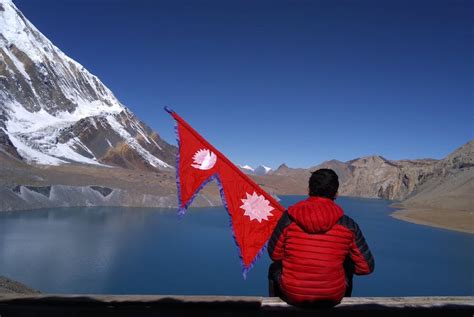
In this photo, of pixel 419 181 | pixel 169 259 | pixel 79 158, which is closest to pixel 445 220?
pixel 169 259

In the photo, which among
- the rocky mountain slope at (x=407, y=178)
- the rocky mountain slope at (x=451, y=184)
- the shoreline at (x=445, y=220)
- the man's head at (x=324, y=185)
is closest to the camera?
the man's head at (x=324, y=185)

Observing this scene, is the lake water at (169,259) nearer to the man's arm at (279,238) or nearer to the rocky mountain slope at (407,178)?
the man's arm at (279,238)

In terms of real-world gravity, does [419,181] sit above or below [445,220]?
above

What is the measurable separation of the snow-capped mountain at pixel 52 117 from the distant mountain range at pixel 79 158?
41 centimetres

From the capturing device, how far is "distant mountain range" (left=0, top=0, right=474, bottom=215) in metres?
75.8

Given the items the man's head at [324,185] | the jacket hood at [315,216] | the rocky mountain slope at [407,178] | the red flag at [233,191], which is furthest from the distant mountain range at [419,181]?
the jacket hood at [315,216]

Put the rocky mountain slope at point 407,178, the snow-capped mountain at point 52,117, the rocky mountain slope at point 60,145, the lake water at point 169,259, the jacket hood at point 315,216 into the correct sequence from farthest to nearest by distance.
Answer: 1. the snow-capped mountain at point 52,117
2. the rocky mountain slope at point 407,178
3. the rocky mountain slope at point 60,145
4. the lake water at point 169,259
5. the jacket hood at point 315,216

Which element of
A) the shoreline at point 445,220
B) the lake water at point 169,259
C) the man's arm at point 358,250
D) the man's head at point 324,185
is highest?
the man's head at point 324,185

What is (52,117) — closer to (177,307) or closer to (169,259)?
(169,259)

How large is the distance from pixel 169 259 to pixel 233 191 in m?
27.2

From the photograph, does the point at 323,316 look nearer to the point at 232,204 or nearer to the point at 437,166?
the point at 232,204

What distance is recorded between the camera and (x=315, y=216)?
3316 mm

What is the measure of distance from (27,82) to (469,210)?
14547 centimetres

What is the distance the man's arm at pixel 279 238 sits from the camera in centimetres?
→ 348
